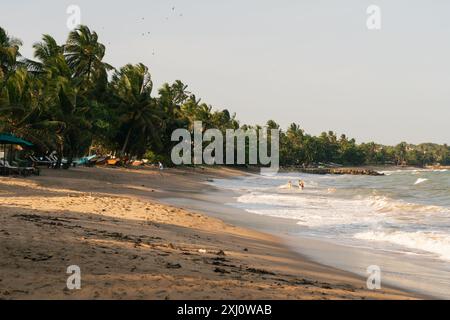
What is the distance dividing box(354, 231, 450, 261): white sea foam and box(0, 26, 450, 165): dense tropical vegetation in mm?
22240

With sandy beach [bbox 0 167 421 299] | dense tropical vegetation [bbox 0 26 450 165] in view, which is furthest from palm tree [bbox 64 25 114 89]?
sandy beach [bbox 0 167 421 299]

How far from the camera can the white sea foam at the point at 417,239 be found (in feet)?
41.4

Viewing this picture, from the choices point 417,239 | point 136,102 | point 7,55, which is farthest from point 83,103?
point 417,239

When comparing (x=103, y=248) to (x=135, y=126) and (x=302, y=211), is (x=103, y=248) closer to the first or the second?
(x=302, y=211)

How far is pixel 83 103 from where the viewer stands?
3719cm

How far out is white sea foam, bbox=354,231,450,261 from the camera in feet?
41.4

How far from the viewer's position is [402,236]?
14.3m

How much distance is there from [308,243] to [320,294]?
6658 millimetres

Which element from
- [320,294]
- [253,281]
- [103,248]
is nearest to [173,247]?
[103,248]

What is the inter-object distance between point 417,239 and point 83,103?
1198 inches

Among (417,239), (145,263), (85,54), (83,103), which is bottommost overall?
(417,239)

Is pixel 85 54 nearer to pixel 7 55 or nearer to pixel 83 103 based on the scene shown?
pixel 83 103

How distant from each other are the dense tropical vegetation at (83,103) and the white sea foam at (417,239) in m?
22.2

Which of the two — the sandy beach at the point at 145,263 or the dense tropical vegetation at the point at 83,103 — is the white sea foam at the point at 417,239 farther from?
the dense tropical vegetation at the point at 83,103
